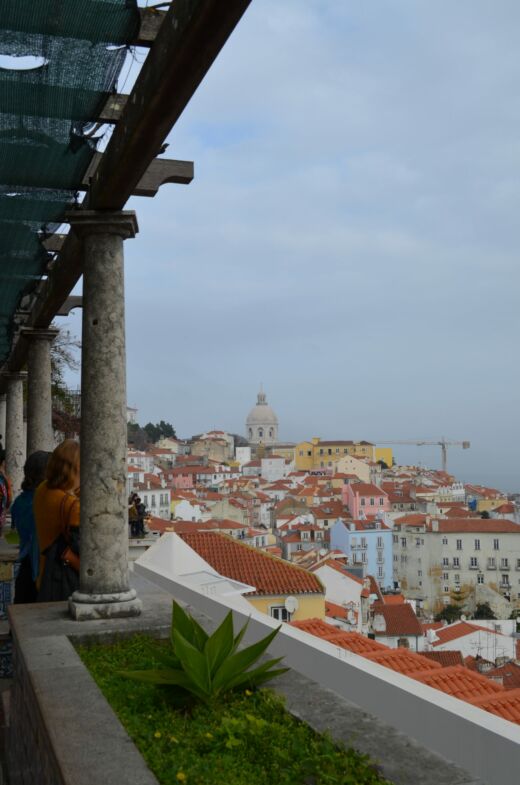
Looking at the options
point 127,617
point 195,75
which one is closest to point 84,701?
point 127,617

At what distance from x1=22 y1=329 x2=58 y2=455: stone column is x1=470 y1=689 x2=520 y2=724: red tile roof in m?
5.85

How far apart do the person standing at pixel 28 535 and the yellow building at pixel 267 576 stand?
50.4 ft

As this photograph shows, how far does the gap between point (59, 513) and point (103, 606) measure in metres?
0.55

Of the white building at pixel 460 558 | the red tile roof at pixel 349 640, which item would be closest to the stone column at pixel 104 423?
the red tile roof at pixel 349 640

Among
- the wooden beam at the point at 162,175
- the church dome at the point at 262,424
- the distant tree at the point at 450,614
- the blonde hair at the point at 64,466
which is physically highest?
the church dome at the point at 262,424

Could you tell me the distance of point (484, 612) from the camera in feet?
249

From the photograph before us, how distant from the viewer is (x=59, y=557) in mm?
4973

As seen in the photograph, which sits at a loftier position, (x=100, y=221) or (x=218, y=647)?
(x=100, y=221)

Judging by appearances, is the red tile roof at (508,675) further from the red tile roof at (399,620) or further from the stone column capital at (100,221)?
the stone column capital at (100,221)

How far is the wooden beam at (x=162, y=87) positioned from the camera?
3363mm

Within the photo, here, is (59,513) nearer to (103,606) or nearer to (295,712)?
(103,606)

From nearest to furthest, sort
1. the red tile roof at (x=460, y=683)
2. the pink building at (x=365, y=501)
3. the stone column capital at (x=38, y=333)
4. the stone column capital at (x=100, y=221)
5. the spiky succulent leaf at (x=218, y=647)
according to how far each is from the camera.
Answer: the spiky succulent leaf at (x=218, y=647)
the stone column capital at (x=100, y=221)
the red tile roof at (x=460, y=683)
the stone column capital at (x=38, y=333)
the pink building at (x=365, y=501)

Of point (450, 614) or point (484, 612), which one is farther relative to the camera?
point (450, 614)

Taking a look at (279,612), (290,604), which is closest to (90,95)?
(290,604)
